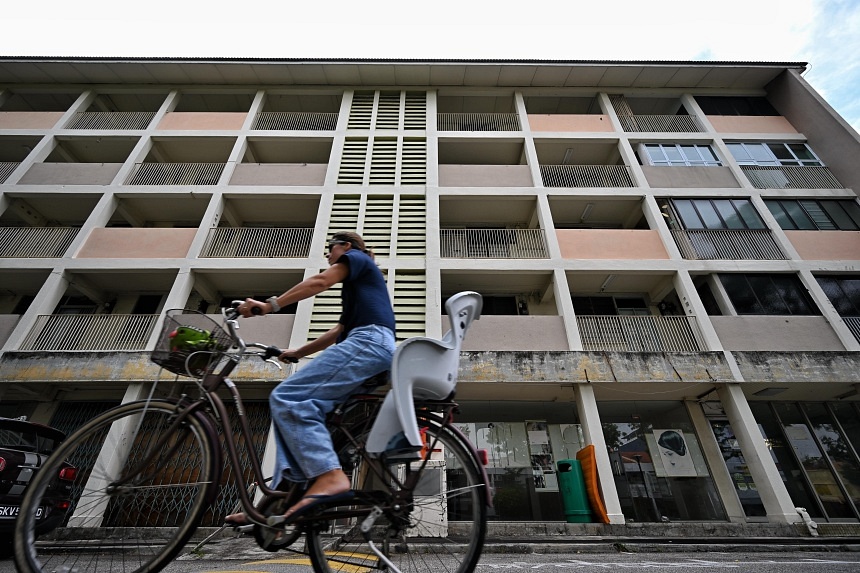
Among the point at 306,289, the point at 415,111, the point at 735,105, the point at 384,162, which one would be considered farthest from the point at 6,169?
the point at 735,105

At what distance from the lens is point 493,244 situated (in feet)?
39.9

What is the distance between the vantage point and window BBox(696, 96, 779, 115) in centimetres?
1584

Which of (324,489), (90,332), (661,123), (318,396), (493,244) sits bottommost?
(324,489)

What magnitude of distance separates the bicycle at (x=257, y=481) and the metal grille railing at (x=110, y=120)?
16.7 meters

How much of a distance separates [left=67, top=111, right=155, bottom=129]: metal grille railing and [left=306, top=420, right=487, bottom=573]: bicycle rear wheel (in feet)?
57.8

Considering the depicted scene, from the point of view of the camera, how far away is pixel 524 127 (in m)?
14.6

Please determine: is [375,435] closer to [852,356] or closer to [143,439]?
[143,439]

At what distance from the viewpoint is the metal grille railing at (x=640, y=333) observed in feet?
34.2

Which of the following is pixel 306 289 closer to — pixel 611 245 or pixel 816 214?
pixel 611 245

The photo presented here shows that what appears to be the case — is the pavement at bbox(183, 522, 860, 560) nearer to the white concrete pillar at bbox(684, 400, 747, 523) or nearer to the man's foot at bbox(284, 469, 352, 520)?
the white concrete pillar at bbox(684, 400, 747, 523)

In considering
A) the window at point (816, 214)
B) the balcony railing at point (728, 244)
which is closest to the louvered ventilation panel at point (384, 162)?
the balcony railing at point (728, 244)

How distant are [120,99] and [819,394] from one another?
84.9 ft

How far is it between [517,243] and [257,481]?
433 inches

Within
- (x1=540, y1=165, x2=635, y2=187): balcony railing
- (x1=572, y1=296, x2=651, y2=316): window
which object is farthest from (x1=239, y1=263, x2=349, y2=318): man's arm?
(x1=540, y1=165, x2=635, y2=187): balcony railing
